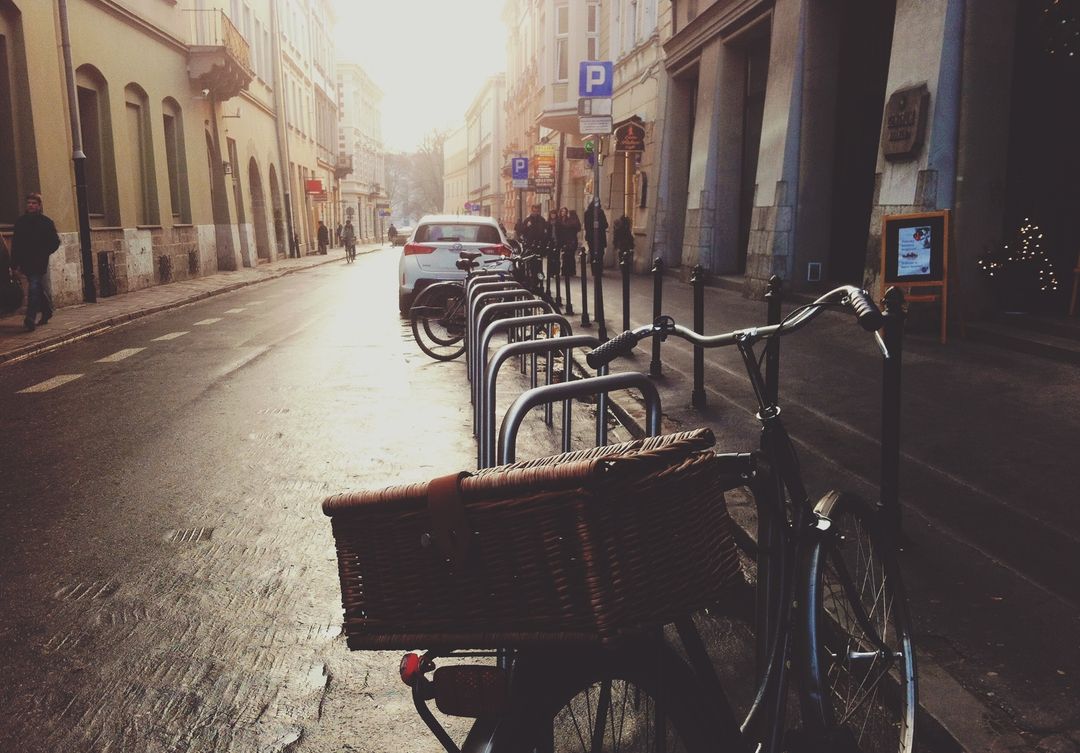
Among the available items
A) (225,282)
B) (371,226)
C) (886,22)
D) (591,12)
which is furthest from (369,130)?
(886,22)

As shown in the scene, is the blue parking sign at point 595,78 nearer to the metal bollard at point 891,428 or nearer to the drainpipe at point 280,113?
the metal bollard at point 891,428

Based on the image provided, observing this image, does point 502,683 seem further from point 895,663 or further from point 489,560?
point 895,663

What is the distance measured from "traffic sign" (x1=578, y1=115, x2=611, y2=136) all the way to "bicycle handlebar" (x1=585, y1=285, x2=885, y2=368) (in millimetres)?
15523

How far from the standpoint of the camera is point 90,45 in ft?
64.0

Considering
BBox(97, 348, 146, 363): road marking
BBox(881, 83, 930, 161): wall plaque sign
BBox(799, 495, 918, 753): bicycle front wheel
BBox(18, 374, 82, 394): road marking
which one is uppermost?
BBox(881, 83, 930, 161): wall plaque sign

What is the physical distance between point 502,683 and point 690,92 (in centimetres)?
2184

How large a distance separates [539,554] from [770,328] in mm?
917

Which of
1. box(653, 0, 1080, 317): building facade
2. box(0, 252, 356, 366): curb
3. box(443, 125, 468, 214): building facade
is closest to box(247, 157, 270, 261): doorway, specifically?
box(0, 252, 356, 366): curb

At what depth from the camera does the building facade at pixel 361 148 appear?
274 feet

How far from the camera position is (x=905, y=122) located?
10.4 metres

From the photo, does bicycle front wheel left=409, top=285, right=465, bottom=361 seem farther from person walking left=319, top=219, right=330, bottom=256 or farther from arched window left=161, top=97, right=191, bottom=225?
person walking left=319, top=219, right=330, bottom=256

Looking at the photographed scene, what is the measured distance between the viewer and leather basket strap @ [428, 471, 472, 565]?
1.68 meters

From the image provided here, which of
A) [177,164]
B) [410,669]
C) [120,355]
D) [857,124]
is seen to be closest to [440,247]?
[120,355]

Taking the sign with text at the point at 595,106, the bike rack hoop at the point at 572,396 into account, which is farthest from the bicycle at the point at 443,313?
the sign with text at the point at 595,106
